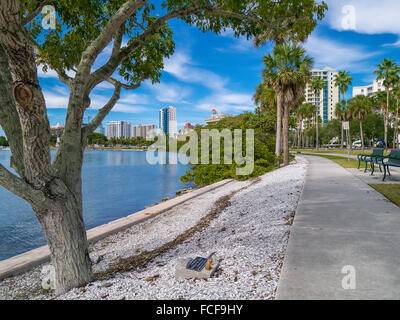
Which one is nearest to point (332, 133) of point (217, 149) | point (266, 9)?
point (217, 149)

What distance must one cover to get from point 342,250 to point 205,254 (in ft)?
6.19

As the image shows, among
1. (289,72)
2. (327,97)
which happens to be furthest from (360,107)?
(327,97)

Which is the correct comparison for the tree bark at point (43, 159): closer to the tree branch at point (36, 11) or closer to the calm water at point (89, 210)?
the tree branch at point (36, 11)

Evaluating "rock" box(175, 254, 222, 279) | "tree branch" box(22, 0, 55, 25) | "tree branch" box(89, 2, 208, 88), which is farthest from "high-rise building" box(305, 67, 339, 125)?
"rock" box(175, 254, 222, 279)

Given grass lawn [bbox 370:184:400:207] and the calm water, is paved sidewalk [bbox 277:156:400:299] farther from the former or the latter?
the calm water

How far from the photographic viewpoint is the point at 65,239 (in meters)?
3.57

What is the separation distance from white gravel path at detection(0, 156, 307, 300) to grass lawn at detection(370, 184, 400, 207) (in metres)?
2.28

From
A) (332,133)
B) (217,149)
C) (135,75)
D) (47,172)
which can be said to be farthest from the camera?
(332,133)

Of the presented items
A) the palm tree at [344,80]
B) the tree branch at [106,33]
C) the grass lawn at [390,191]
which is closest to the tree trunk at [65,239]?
the tree branch at [106,33]

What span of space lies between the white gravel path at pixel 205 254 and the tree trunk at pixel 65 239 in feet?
0.88
